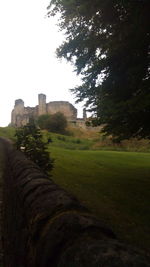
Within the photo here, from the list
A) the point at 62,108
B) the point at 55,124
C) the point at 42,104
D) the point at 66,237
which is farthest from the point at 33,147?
the point at 62,108

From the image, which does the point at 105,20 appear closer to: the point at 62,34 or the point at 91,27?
the point at 91,27

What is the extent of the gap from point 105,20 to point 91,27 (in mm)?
957

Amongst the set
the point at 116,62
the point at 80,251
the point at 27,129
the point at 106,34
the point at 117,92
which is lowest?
the point at 80,251

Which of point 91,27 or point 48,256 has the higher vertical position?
point 91,27

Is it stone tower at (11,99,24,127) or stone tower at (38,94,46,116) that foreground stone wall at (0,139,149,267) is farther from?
stone tower at (11,99,24,127)

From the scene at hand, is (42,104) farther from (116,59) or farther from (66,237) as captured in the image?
(66,237)

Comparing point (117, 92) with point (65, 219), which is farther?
point (117, 92)

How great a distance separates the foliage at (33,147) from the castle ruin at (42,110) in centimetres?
6667

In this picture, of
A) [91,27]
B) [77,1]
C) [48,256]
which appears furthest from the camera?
[91,27]

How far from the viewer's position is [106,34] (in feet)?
25.1

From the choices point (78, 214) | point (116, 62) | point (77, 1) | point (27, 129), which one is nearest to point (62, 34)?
point (77, 1)

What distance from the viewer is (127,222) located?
550cm

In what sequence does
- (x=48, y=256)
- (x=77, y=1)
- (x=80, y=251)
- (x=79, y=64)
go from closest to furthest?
(x=80, y=251) → (x=48, y=256) → (x=77, y=1) → (x=79, y=64)

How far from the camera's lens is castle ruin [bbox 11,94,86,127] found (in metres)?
75.1
